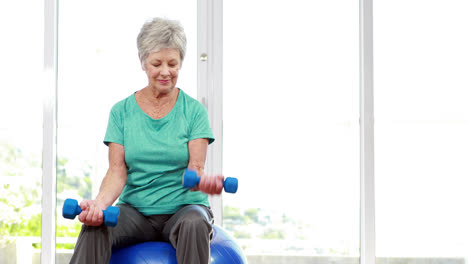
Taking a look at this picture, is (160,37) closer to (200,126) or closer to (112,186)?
(200,126)

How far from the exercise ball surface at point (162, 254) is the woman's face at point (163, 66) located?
56 cm

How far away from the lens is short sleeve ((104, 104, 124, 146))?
1.80 m

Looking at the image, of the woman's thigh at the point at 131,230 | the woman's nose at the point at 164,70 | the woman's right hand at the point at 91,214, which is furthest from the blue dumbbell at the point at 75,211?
the woman's nose at the point at 164,70

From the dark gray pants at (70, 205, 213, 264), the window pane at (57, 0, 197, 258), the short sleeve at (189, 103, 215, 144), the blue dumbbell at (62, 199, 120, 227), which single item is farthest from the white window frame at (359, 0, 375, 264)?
the blue dumbbell at (62, 199, 120, 227)

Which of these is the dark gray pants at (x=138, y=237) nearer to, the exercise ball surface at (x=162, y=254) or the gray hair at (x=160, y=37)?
the exercise ball surface at (x=162, y=254)

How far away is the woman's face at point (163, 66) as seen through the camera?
1.73m

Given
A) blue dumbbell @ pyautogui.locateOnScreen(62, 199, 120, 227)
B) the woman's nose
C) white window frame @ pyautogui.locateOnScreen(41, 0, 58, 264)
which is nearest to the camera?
blue dumbbell @ pyautogui.locateOnScreen(62, 199, 120, 227)

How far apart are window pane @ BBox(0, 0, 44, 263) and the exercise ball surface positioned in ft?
4.08

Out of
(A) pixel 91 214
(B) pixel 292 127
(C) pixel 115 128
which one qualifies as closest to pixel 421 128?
(B) pixel 292 127

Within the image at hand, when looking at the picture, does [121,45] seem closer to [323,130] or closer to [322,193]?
[323,130]

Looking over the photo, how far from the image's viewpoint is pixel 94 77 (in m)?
2.66

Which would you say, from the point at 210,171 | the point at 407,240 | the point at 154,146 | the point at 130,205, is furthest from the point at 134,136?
the point at 407,240

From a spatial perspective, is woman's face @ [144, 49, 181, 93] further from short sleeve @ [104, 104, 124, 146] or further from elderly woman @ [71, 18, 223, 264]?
short sleeve @ [104, 104, 124, 146]

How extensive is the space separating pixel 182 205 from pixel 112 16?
52.4 inches
